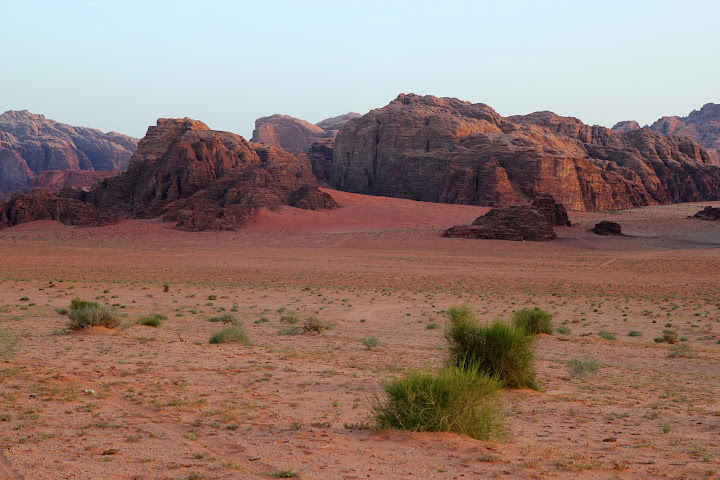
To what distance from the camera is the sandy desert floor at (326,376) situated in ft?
20.2

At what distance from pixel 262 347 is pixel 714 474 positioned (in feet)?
30.4

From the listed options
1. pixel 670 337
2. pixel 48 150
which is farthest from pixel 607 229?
pixel 48 150

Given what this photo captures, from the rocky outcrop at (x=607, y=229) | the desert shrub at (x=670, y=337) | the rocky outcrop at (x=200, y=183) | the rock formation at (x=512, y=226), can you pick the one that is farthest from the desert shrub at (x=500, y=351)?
the rocky outcrop at (x=200, y=183)

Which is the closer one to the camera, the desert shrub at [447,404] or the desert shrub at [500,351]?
the desert shrub at [447,404]

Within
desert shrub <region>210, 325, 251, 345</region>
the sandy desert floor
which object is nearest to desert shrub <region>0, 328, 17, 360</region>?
the sandy desert floor

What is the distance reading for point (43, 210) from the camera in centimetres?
6197

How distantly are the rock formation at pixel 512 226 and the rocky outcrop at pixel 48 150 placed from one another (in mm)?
81389

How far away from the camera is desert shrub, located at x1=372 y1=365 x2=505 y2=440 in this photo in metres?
6.60

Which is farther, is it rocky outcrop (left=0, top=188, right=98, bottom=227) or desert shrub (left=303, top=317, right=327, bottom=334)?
rocky outcrop (left=0, top=188, right=98, bottom=227)

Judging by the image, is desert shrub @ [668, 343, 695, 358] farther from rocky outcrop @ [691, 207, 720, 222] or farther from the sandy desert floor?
rocky outcrop @ [691, 207, 720, 222]

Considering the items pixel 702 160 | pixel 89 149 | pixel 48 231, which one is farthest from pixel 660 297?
pixel 89 149

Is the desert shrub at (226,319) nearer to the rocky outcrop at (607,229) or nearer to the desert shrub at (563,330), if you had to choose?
the desert shrub at (563,330)

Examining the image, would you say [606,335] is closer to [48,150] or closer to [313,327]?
[313,327]

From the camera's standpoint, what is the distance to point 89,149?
530 feet
